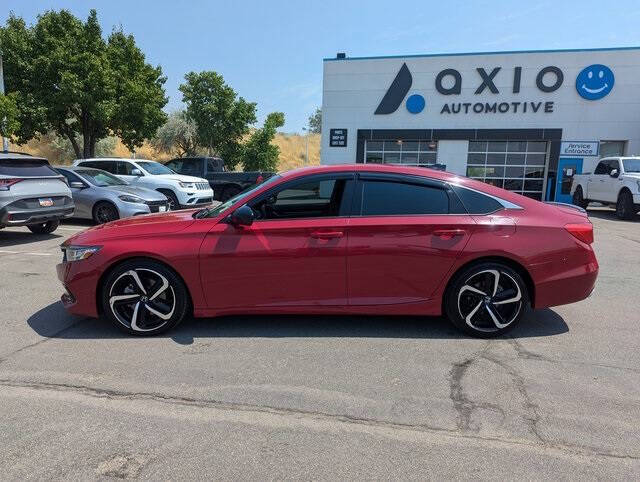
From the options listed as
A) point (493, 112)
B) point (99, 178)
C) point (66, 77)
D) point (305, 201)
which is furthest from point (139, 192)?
point (493, 112)

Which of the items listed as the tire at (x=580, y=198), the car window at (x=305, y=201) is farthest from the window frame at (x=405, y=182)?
the tire at (x=580, y=198)

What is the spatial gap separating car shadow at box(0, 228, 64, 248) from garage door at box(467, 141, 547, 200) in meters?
19.4

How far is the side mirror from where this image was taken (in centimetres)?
430

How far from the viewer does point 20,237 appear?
32.7 ft

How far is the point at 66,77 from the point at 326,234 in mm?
20207

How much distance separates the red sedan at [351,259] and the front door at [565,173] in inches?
806

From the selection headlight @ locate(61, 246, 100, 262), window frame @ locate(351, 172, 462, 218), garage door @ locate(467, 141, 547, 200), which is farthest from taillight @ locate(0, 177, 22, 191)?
garage door @ locate(467, 141, 547, 200)

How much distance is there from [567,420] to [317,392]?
1632mm

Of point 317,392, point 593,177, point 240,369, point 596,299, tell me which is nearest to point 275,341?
point 240,369

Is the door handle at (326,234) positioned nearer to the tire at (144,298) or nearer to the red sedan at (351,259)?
the red sedan at (351,259)

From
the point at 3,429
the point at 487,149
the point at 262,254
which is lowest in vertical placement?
the point at 3,429

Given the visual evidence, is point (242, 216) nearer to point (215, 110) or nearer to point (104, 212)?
point (104, 212)

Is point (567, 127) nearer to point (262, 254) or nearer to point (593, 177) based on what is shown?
point (593, 177)

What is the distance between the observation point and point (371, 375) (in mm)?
3699
